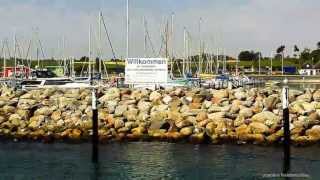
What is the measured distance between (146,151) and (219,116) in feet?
20.4

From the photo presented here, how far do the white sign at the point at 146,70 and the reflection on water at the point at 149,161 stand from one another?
11247 millimetres

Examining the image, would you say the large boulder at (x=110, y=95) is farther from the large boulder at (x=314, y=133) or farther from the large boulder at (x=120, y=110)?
the large boulder at (x=314, y=133)

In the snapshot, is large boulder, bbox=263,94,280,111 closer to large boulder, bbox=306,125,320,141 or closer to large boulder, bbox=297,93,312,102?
large boulder, bbox=297,93,312,102

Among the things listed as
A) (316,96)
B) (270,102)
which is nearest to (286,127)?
(270,102)

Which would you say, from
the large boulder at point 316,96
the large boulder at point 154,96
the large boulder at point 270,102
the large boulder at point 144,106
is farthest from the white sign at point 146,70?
the large boulder at point 316,96

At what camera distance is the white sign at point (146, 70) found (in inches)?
1838

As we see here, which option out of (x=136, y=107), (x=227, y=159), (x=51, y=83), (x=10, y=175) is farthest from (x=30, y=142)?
(x=51, y=83)

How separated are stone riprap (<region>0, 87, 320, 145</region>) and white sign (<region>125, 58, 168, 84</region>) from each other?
92.4 inches

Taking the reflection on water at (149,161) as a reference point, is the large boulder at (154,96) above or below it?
above

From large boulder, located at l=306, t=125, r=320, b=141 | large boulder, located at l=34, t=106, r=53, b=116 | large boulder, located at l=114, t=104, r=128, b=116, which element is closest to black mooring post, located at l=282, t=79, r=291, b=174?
large boulder, located at l=306, t=125, r=320, b=141

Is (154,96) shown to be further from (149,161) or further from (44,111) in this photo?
(149,161)

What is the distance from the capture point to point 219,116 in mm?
38406

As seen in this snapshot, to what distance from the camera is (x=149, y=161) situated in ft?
102

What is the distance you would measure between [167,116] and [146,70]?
322 inches
